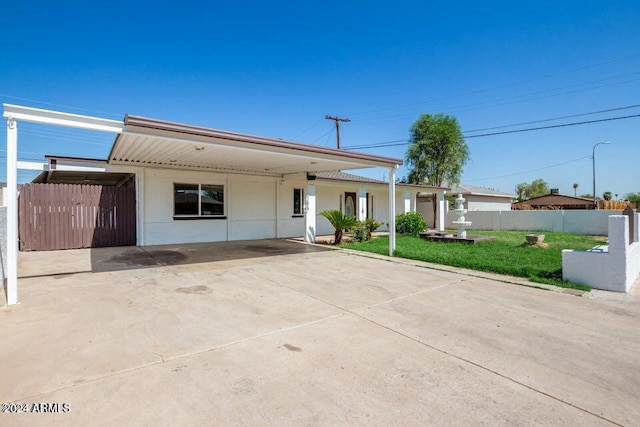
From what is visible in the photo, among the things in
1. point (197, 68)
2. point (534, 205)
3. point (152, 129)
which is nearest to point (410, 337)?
point (152, 129)

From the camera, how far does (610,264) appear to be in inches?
237

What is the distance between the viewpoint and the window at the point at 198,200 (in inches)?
470

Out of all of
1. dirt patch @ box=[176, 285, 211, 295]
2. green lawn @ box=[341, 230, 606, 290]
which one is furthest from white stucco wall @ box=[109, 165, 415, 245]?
dirt patch @ box=[176, 285, 211, 295]

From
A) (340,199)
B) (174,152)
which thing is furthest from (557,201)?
(174,152)

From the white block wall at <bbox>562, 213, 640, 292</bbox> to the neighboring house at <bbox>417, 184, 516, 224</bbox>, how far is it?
1458 cm

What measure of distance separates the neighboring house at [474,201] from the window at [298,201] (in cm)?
1045

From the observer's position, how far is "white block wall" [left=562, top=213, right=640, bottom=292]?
588 cm

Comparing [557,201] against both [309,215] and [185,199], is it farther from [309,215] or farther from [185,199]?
[185,199]

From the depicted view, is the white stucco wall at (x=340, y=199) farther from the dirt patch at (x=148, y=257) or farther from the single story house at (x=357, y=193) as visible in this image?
the dirt patch at (x=148, y=257)

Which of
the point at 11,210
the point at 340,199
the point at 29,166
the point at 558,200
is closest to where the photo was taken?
the point at 11,210

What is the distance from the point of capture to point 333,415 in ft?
7.73

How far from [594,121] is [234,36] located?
Result: 60.2 feet

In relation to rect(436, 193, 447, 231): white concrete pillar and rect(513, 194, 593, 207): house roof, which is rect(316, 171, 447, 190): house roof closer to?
rect(436, 193, 447, 231): white concrete pillar

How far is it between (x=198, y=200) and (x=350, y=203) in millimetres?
7729
